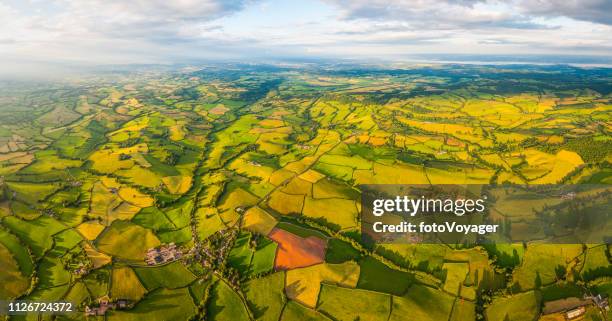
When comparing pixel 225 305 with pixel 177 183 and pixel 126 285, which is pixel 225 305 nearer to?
pixel 126 285

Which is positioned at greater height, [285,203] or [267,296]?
[285,203]

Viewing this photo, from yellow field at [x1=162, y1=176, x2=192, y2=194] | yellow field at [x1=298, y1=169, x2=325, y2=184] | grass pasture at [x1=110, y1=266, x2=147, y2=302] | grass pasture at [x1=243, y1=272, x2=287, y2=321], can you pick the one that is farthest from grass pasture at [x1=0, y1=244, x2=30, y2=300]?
yellow field at [x1=298, y1=169, x2=325, y2=184]

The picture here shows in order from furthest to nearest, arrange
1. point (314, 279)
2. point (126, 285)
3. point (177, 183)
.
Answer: point (177, 183), point (314, 279), point (126, 285)

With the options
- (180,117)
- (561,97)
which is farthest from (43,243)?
(561,97)

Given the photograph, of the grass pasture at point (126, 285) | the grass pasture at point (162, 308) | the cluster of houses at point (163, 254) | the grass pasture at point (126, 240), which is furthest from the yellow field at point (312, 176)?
the grass pasture at point (126, 285)

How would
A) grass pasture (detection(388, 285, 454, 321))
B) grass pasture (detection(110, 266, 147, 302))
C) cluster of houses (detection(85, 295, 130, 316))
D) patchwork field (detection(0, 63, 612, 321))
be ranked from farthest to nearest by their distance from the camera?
grass pasture (detection(110, 266, 147, 302)) → patchwork field (detection(0, 63, 612, 321)) → cluster of houses (detection(85, 295, 130, 316)) → grass pasture (detection(388, 285, 454, 321))

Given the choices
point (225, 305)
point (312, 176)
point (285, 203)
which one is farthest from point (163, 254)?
point (312, 176)

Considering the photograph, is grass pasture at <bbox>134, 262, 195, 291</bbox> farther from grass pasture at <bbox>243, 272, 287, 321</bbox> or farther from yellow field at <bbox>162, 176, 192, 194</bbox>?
yellow field at <bbox>162, 176, 192, 194</bbox>
